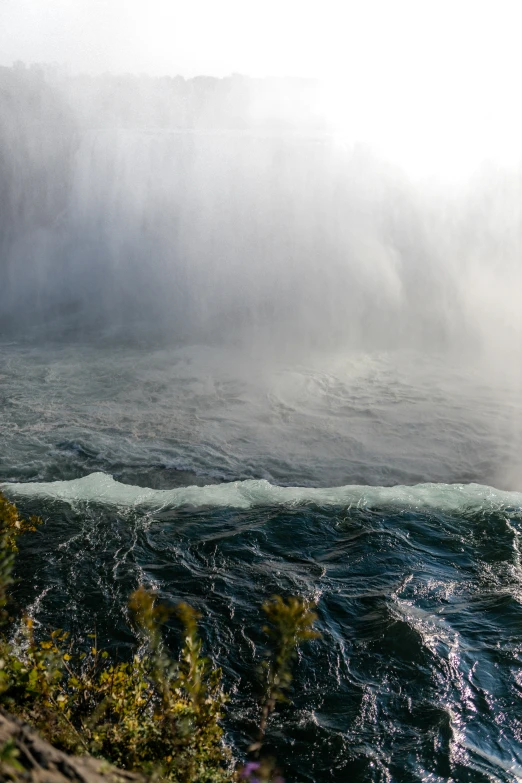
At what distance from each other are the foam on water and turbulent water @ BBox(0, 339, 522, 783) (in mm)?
40

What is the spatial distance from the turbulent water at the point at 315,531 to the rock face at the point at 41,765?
2702 mm

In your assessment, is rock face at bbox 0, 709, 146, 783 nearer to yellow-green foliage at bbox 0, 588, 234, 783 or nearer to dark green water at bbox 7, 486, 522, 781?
yellow-green foliage at bbox 0, 588, 234, 783

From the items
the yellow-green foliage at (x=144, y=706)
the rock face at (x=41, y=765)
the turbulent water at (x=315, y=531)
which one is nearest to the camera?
the rock face at (x=41, y=765)

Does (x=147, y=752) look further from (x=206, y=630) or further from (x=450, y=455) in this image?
(x=450, y=455)

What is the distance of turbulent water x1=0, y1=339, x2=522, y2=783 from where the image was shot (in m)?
5.46

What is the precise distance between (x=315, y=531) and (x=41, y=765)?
6668 mm

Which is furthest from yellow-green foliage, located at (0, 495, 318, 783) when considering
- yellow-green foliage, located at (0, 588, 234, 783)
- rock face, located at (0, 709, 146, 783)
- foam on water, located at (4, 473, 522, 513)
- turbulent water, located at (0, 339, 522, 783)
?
foam on water, located at (4, 473, 522, 513)

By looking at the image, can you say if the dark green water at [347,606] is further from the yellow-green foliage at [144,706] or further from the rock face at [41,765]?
the rock face at [41,765]

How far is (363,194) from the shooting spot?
22859 mm

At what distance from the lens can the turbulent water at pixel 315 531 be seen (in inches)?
215

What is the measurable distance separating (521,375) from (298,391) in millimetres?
5528

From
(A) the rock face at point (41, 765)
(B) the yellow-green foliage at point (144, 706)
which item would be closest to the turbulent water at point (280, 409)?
(B) the yellow-green foliage at point (144, 706)

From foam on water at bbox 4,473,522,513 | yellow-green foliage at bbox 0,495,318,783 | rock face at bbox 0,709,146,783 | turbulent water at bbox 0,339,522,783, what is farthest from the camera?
foam on water at bbox 4,473,522,513

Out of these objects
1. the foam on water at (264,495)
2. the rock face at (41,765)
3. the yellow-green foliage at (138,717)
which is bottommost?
the foam on water at (264,495)
